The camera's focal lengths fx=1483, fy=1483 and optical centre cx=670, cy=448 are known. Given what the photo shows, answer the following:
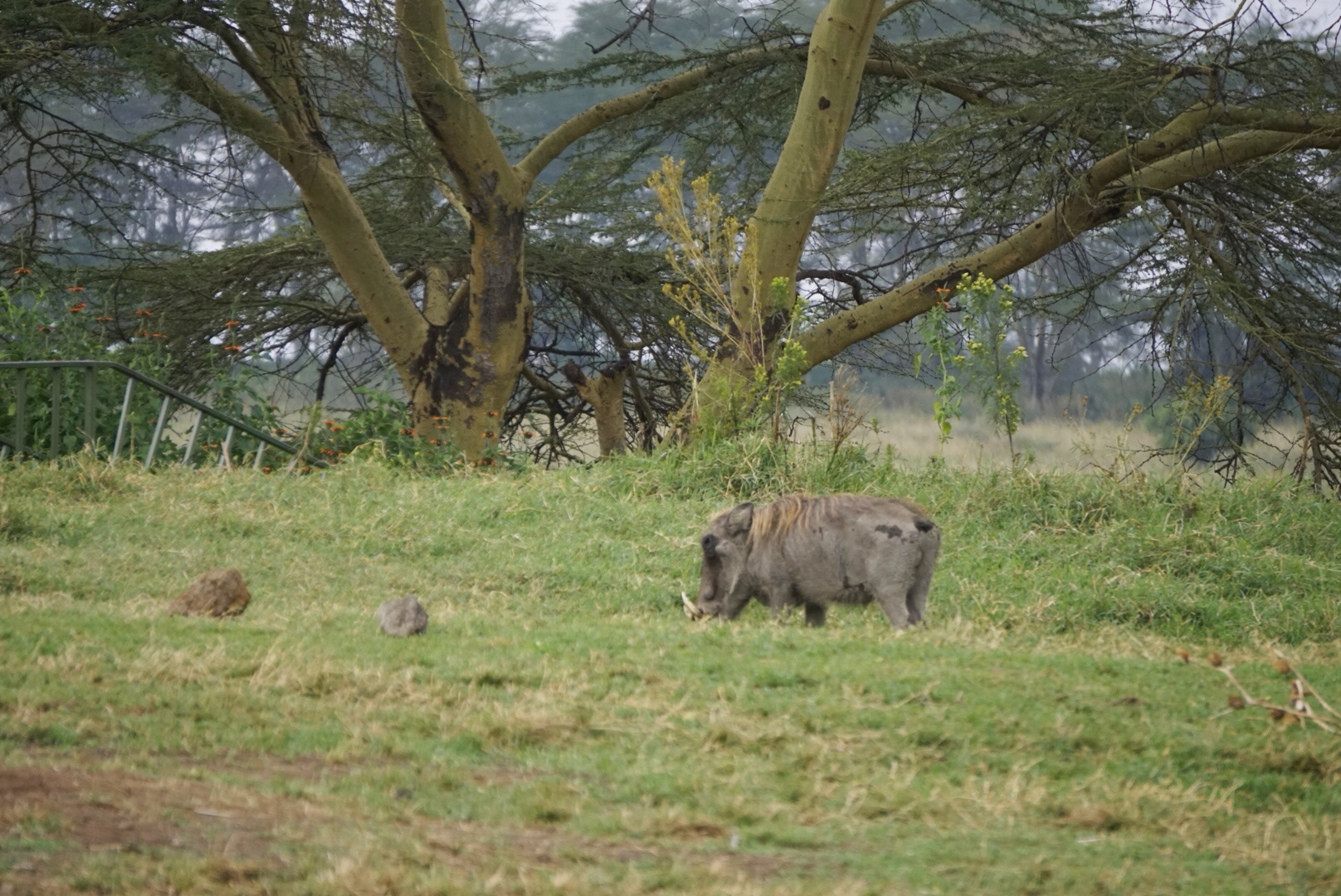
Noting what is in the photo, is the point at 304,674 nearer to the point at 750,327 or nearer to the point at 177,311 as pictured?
the point at 750,327

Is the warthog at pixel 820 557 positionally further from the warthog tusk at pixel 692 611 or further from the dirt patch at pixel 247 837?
the dirt patch at pixel 247 837

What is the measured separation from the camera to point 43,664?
5.53 meters

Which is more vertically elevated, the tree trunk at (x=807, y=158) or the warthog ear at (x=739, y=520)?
the tree trunk at (x=807, y=158)

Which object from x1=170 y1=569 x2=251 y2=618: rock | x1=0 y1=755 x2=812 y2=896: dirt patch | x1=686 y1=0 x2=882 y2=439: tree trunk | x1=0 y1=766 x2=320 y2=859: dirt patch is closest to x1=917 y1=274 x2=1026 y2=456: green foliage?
x1=686 y1=0 x2=882 y2=439: tree trunk

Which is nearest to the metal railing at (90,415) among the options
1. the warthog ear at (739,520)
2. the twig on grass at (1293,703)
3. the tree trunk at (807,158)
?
the tree trunk at (807,158)

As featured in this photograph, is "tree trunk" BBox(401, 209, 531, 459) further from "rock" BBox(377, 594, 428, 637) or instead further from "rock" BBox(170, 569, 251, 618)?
"rock" BBox(377, 594, 428, 637)

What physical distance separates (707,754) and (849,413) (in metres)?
6.35

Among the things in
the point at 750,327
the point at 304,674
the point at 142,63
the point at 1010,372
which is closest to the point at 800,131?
the point at 750,327

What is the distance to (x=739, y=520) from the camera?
7.38m

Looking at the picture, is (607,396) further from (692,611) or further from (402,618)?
(402,618)

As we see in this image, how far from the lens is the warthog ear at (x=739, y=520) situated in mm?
7387

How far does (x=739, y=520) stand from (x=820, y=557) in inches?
19.6

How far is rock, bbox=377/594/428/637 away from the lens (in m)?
6.58

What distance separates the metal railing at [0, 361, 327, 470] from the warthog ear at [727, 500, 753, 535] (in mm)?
5701
